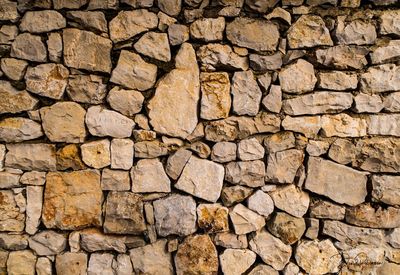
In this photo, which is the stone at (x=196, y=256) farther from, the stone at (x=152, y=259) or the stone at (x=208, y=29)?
the stone at (x=208, y=29)

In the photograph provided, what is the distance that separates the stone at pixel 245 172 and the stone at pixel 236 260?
0.48 m

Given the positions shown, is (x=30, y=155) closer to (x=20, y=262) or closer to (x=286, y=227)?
(x=20, y=262)

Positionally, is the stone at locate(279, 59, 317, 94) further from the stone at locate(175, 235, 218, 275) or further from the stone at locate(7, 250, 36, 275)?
the stone at locate(7, 250, 36, 275)

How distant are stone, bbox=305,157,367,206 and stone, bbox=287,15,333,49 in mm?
800

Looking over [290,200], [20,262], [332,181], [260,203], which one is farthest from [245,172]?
[20,262]

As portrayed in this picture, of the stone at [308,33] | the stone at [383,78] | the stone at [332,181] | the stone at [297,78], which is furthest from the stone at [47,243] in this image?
the stone at [383,78]

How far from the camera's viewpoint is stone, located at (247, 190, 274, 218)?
2514 mm

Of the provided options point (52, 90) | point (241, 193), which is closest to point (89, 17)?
point (52, 90)

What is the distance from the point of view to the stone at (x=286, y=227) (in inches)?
99.5

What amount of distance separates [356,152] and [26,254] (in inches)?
94.9

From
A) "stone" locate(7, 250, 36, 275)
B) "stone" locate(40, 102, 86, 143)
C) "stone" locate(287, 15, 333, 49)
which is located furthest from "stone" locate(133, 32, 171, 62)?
"stone" locate(7, 250, 36, 275)

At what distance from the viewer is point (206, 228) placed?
2502 mm

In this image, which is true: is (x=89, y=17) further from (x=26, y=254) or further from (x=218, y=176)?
(x=26, y=254)

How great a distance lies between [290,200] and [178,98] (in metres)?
1.06
